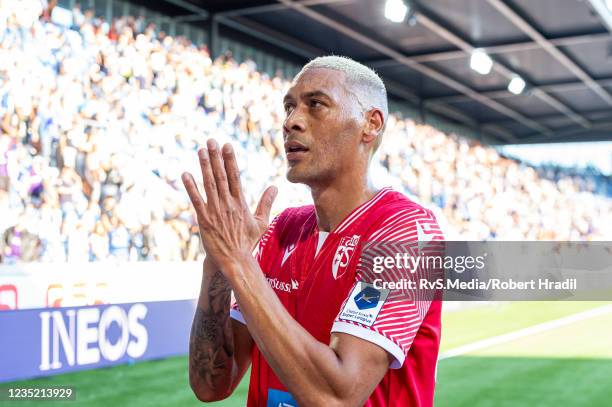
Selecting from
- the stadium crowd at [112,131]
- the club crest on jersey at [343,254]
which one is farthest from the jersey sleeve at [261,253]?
the stadium crowd at [112,131]

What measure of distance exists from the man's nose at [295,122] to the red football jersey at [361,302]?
0.30 metres

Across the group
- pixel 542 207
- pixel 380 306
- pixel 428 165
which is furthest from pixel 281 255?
pixel 542 207

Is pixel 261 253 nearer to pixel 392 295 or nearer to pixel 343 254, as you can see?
pixel 343 254

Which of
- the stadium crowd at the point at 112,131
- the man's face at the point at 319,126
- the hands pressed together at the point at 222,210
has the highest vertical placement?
the stadium crowd at the point at 112,131

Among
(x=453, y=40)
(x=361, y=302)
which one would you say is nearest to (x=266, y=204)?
(x=361, y=302)

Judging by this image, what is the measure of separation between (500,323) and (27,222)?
8.43 meters

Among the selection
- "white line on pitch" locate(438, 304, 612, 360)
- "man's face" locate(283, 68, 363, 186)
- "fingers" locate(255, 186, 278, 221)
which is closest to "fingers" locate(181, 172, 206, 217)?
"fingers" locate(255, 186, 278, 221)

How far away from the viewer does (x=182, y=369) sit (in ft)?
26.5

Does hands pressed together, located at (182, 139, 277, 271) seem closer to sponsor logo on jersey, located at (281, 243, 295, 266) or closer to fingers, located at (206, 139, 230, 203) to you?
fingers, located at (206, 139, 230, 203)

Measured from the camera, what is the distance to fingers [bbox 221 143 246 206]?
6.21ft

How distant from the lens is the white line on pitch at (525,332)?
399 inches

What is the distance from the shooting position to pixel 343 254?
7.22 feet

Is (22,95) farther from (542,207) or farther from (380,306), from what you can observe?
(542,207)

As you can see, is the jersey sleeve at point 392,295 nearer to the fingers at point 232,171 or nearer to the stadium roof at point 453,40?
the fingers at point 232,171
